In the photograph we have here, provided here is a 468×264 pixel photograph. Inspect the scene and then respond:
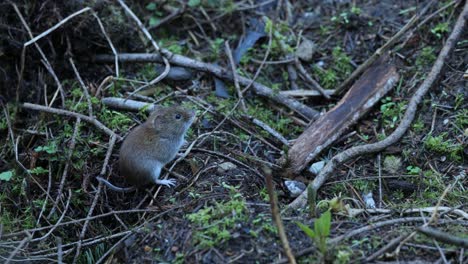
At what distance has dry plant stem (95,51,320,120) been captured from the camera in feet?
19.0

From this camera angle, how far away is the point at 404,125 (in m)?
5.15

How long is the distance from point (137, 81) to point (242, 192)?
2.13 metres

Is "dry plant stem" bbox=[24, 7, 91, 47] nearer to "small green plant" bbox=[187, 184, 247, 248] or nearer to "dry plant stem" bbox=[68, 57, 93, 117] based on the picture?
"dry plant stem" bbox=[68, 57, 93, 117]

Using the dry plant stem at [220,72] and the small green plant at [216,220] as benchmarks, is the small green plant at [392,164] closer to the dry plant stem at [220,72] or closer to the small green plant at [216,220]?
the dry plant stem at [220,72]

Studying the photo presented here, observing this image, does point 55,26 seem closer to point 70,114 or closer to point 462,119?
point 70,114

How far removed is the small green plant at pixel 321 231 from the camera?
341 cm

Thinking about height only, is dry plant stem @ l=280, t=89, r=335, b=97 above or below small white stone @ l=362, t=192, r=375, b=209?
above

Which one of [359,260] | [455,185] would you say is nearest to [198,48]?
[455,185]

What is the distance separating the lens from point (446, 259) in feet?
11.6

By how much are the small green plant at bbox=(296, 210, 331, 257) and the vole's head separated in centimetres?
175

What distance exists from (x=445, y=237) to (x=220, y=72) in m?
3.25

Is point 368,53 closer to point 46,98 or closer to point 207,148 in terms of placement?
point 207,148

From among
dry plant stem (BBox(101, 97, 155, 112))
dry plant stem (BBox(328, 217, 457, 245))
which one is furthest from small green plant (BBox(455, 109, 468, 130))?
dry plant stem (BBox(101, 97, 155, 112))

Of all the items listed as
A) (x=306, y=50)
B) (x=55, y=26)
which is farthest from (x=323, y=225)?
(x=55, y=26)
